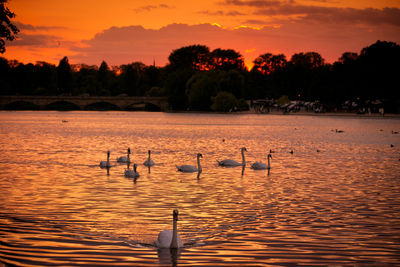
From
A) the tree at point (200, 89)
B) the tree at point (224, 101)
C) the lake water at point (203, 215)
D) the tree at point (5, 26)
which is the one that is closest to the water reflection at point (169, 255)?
the lake water at point (203, 215)

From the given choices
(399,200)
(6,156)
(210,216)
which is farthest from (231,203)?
(6,156)

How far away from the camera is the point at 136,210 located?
67.9ft

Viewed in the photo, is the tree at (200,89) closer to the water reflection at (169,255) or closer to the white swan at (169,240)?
the white swan at (169,240)

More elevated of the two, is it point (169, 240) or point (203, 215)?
point (169, 240)

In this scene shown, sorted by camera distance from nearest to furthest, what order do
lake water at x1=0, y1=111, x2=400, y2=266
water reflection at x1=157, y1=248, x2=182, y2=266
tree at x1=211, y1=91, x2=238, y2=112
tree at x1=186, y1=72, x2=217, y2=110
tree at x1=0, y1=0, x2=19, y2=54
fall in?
water reflection at x1=157, y1=248, x2=182, y2=266 → lake water at x1=0, y1=111, x2=400, y2=266 → tree at x1=0, y1=0, x2=19, y2=54 → tree at x1=186, y1=72, x2=217, y2=110 → tree at x1=211, y1=91, x2=238, y2=112

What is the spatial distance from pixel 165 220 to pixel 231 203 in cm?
443

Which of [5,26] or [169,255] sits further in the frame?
[5,26]

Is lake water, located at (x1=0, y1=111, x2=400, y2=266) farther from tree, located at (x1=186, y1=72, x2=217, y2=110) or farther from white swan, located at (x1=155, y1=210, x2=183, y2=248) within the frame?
tree, located at (x1=186, y1=72, x2=217, y2=110)

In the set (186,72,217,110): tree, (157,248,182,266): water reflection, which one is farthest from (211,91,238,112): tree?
(157,248,182,266): water reflection

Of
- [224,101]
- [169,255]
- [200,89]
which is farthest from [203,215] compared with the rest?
[224,101]

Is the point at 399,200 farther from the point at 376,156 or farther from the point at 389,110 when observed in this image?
the point at 389,110

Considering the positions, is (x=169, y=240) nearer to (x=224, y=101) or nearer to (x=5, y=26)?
(x=5, y=26)

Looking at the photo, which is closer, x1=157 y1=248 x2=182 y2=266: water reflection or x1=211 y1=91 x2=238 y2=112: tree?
x1=157 y1=248 x2=182 y2=266: water reflection

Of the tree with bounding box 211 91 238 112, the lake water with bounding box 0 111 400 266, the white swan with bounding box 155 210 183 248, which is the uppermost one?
the tree with bounding box 211 91 238 112
